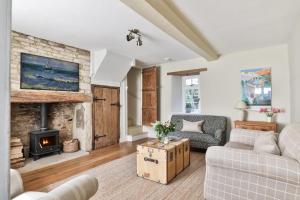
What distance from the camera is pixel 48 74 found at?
3631 millimetres

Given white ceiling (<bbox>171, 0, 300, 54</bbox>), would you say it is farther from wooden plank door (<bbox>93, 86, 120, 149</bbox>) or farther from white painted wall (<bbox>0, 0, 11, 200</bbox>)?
wooden plank door (<bbox>93, 86, 120, 149</bbox>)

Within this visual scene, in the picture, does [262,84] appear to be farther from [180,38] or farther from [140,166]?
[140,166]

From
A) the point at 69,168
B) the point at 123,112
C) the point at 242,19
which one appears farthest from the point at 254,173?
the point at 123,112

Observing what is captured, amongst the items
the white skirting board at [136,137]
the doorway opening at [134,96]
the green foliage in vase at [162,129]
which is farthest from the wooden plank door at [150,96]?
the green foliage in vase at [162,129]

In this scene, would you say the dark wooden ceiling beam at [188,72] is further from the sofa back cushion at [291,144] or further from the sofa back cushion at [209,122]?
the sofa back cushion at [291,144]

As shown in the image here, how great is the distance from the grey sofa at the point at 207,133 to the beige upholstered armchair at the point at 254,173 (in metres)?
1.84

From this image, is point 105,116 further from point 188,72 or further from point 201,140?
point 188,72

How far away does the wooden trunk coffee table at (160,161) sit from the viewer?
253 centimetres

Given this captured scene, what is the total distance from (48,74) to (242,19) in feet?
12.3

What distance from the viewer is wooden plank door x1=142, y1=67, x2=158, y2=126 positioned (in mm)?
5656

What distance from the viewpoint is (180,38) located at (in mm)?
2980

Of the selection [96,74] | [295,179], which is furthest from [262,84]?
[96,74]

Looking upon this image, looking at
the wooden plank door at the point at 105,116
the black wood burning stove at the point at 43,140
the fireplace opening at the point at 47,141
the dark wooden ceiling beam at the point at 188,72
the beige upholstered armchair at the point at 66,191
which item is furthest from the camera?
the dark wooden ceiling beam at the point at 188,72

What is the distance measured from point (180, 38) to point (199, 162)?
237 cm
